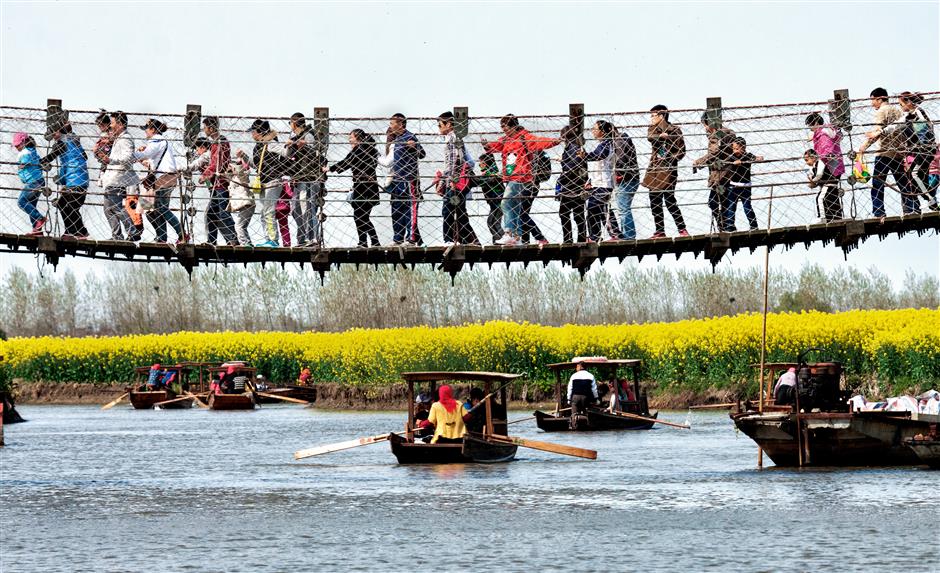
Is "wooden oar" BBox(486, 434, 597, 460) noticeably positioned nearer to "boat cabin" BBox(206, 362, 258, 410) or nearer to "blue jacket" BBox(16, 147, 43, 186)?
"blue jacket" BBox(16, 147, 43, 186)

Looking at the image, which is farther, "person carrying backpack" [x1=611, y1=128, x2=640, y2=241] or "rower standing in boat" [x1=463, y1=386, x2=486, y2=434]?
"rower standing in boat" [x1=463, y1=386, x2=486, y2=434]

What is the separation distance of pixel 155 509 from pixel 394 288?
2930 inches

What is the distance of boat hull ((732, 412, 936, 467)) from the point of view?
3475 cm

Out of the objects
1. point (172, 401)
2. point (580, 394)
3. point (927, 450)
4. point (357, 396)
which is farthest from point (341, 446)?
point (172, 401)

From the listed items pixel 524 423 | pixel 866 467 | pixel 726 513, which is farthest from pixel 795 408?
pixel 524 423

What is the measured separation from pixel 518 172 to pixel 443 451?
16.7 metres

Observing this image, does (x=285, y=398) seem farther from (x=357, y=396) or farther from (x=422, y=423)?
(x=422, y=423)

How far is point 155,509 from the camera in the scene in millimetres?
32375

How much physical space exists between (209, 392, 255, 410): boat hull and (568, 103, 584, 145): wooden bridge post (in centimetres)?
5683

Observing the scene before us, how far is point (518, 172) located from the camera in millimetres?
22000

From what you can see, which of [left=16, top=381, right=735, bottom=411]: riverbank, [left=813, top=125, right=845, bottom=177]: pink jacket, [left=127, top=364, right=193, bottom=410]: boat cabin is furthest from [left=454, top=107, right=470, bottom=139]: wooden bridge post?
[left=127, top=364, right=193, bottom=410]: boat cabin

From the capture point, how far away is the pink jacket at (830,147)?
73.0ft

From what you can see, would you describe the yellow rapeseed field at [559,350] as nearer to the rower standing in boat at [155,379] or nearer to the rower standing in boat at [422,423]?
the rower standing in boat at [155,379]

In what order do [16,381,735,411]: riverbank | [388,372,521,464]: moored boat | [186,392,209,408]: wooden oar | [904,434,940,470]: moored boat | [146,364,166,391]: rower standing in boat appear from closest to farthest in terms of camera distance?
[904,434,940,470]: moored boat
[388,372,521,464]: moored boat
[16,381,735,411]: riverbank
[186,392,209,408]: wooden oar
[146,364,166,391]: rower standing in boat
